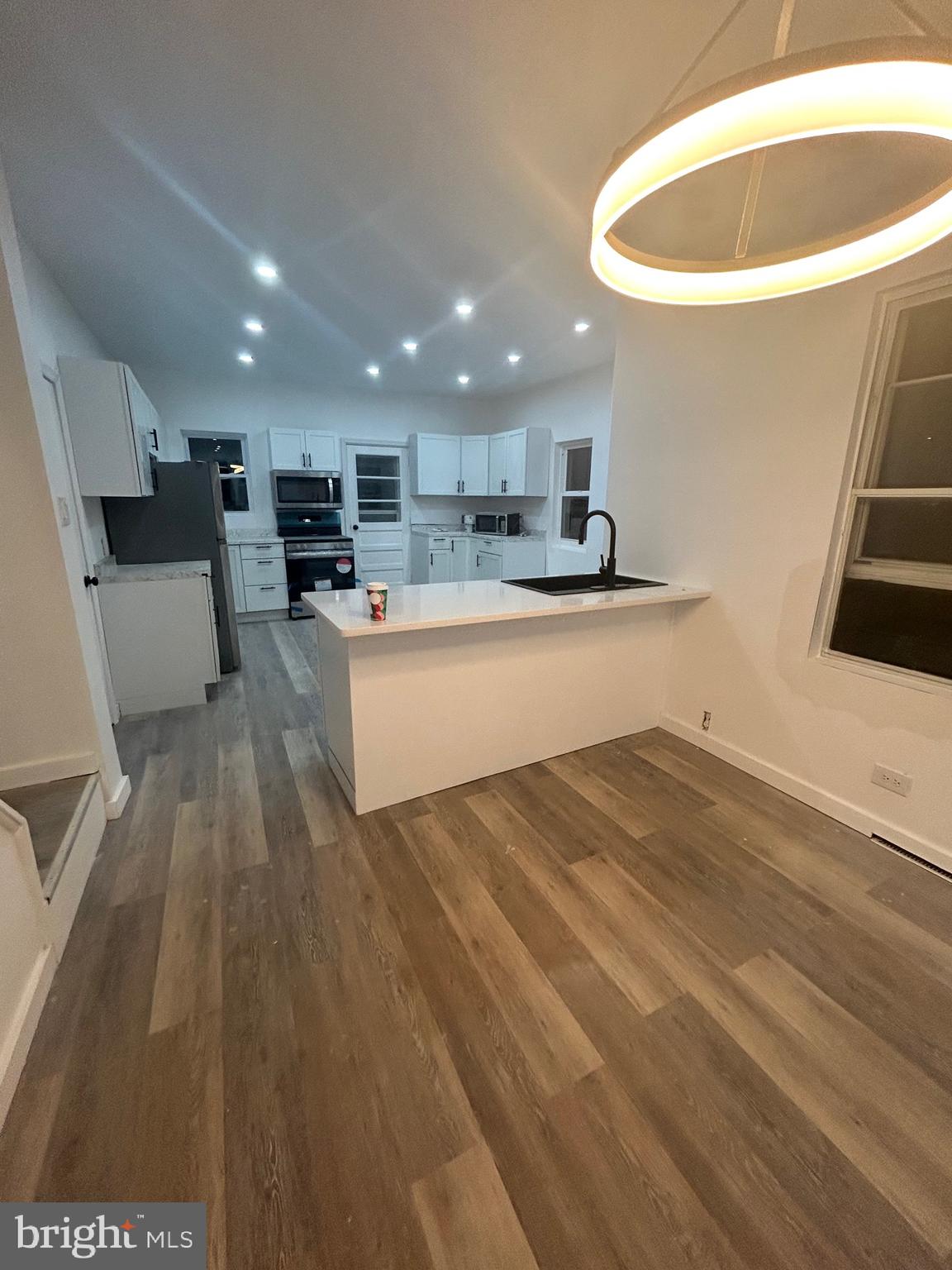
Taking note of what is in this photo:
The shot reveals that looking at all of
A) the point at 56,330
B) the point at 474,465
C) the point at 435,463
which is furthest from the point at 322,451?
the point at 56,330

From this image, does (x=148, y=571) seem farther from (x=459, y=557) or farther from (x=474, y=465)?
(x=474, y=465)

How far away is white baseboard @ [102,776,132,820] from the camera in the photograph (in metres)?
2.15

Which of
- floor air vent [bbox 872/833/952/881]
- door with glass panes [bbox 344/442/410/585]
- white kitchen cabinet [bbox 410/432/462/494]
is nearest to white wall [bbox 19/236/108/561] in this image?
door with glass panes [bbox 344/442/410/585]

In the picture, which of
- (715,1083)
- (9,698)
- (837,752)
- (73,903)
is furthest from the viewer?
(837,752)

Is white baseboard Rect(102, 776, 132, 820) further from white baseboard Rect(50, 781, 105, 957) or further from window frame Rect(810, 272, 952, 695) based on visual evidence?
window frame Rect(810, 272, 952, 695)

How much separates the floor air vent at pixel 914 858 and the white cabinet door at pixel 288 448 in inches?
229

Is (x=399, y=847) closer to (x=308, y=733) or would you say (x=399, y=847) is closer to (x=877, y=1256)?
(x=308, y=733)

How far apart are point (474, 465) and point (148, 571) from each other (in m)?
4.16

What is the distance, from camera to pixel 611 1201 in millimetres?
1003

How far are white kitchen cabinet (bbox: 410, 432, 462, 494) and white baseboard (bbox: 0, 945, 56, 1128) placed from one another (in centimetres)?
568

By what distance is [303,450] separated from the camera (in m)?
5.54

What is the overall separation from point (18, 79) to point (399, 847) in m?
2.94

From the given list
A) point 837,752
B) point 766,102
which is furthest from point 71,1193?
point 837,752

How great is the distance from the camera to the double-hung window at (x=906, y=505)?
186 centimetres
